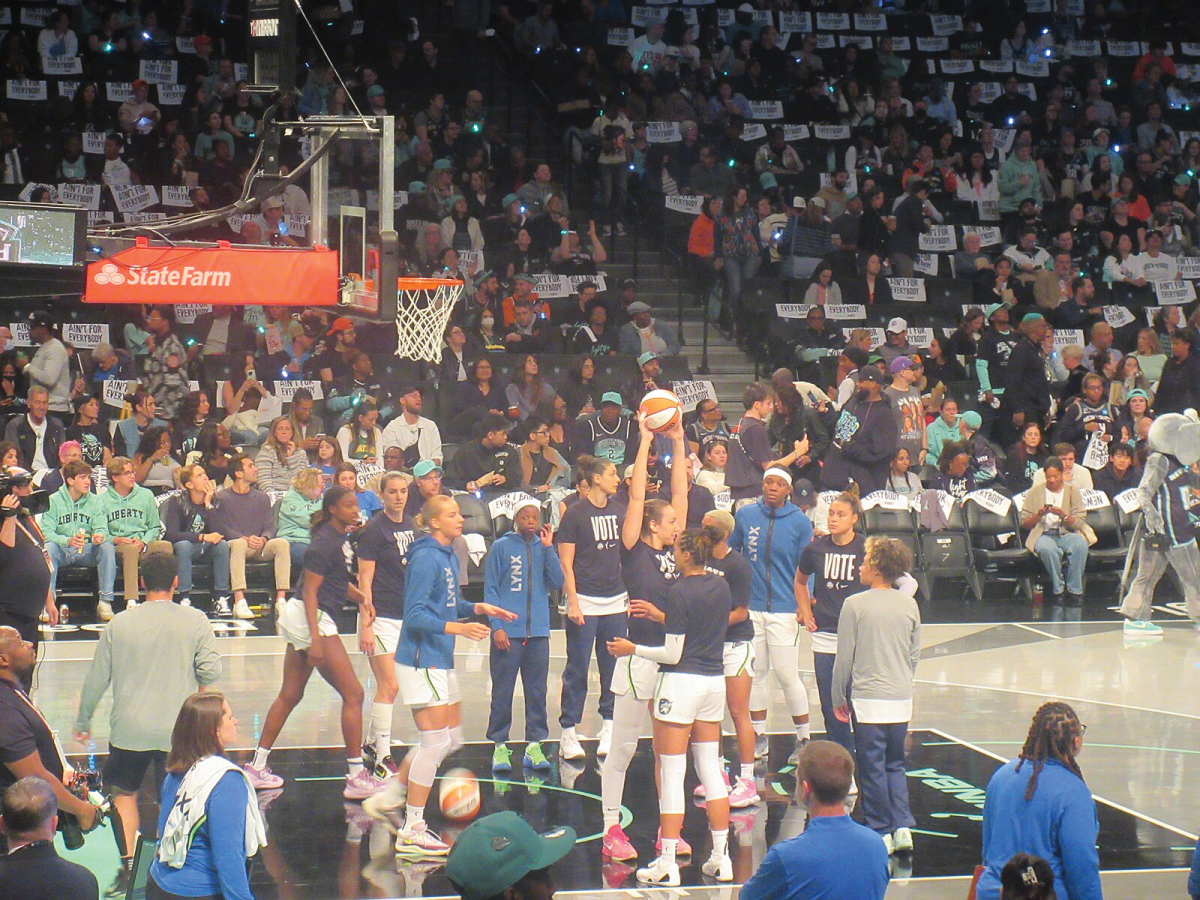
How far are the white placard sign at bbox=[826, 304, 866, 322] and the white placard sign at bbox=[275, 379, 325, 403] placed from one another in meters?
6.88

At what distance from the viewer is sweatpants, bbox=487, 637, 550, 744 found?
9.04 meters

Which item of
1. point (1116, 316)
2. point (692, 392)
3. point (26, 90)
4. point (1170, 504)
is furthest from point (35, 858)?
point (1116, 316)

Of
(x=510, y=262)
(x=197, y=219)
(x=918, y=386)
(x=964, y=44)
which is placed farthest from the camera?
(x=964, y=44)

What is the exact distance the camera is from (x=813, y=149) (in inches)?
901

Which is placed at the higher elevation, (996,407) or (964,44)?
(964,44)

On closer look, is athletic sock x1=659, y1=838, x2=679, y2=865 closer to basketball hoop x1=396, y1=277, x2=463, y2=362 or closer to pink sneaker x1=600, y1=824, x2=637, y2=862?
pink sneaker x1=600, y1=824, x2=637, y2=862

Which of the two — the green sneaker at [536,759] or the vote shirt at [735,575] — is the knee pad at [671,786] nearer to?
the vote shirt at [735,575]

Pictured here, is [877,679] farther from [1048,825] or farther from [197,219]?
[197,219]

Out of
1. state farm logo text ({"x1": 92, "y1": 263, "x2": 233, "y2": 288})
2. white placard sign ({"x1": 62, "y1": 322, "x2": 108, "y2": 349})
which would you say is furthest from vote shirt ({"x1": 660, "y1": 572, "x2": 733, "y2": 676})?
white placard sign ({"x1": 62, "y1": 322, "x2": 108, "y2": 349})

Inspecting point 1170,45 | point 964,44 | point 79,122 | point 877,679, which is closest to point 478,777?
point 877,679

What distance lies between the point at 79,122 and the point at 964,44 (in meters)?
15.0

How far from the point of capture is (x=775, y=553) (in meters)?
9.24

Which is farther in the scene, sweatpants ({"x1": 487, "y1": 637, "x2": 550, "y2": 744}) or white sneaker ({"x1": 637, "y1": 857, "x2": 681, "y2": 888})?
sweatpants ({"x1": 487, "y1": 637, "x2": 550, "y2": 744})

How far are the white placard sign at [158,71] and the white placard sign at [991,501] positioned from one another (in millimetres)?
12046
